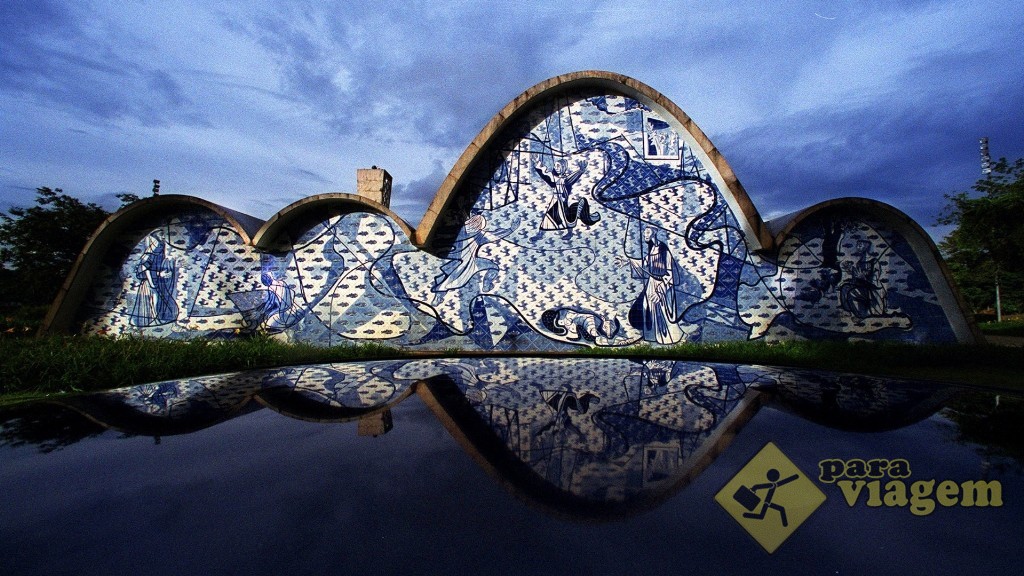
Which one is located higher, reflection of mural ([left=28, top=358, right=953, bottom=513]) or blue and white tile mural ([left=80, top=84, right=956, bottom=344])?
blue and white tile mural ([left=80, top=84, right=956, bottom=344])

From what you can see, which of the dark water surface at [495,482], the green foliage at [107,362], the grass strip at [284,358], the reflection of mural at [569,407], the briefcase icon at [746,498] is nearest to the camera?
the dark water surface at [495,482]

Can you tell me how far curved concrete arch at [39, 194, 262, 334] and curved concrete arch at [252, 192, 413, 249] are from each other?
0.48 m

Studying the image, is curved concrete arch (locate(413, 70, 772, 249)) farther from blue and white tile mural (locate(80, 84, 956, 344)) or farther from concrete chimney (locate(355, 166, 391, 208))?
concrete chimney (locate(355, 166, 391, 208))

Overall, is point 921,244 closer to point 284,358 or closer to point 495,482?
point 495,482

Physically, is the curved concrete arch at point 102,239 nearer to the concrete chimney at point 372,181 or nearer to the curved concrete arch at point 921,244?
the concrete chimney at point 372,181

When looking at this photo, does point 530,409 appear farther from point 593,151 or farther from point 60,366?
point 593,151

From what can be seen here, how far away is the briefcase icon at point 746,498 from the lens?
1.27m

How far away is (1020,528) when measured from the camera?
1126 millimetres

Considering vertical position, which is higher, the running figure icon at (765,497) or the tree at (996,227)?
the tree at (996,227)

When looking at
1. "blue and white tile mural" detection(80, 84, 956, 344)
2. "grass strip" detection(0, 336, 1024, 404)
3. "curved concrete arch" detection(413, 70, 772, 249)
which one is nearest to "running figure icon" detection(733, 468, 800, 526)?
"grass strip" detection(0, 336, 1024, 404)

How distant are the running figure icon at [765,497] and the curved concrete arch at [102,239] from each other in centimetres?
1192

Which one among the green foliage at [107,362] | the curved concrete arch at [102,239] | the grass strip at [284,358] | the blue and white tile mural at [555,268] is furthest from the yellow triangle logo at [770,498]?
the curved concrete arch at [102,239]

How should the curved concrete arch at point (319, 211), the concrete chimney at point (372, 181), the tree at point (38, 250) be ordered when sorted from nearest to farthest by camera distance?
the curved concrete arch at point (319, 211) < the concrete chimney at point (372, 181) < the tree at point (38, 250)

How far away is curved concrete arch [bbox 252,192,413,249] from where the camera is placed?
1028 cm
